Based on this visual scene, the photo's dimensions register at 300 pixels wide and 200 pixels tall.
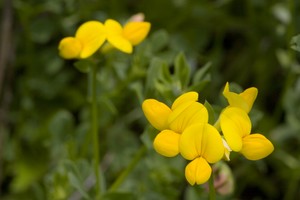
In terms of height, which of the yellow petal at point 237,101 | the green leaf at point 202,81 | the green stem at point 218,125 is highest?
the yellow petal at point 237,101

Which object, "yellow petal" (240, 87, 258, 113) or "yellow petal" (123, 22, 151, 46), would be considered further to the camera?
"yellow petal" (123, 22, 151, 46)

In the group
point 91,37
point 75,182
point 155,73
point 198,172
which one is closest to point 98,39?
point 91,37

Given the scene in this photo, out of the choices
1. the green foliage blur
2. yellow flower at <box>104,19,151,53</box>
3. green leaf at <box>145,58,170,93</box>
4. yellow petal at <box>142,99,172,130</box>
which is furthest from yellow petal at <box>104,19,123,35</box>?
the green foliage blur

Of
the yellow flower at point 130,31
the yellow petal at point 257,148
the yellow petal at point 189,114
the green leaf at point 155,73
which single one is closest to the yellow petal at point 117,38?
the yellow flower at point 130,31

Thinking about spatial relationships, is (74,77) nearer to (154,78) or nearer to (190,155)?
(154,78)

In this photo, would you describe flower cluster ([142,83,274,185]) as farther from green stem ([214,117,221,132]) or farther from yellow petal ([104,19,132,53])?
yellow petal ([104,19,132,53])

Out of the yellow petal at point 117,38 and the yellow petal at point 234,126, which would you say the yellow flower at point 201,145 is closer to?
the yellow petal at point 234,126
